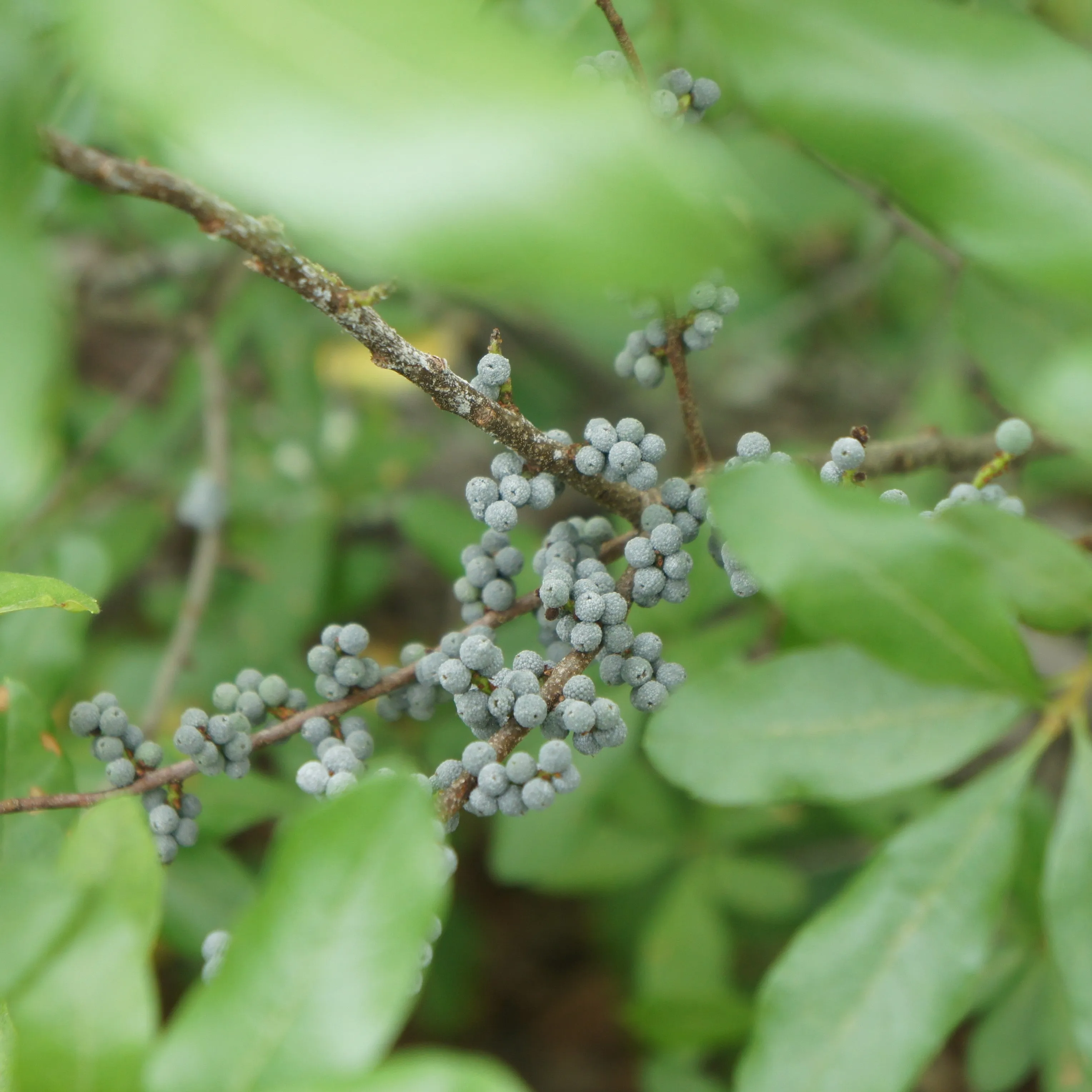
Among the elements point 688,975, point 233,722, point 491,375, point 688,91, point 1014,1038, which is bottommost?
point 688,975

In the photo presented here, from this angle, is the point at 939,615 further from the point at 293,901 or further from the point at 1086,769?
the point at 293,901

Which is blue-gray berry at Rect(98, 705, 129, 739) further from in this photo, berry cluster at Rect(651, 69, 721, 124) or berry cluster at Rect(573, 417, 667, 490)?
berry cluster at Rect(651, 69, 721, 124)

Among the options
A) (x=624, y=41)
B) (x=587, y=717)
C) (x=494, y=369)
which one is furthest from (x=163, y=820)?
(x=624, y=41)

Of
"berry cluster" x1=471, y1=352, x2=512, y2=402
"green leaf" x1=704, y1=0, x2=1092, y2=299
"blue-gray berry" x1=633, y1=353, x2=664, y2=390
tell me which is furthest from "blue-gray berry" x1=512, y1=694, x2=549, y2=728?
"green leaf" x1=704, y1=0, x2=1092, y2=299

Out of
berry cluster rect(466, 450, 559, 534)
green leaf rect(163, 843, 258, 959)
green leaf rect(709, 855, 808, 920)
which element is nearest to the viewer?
berry cluster rect(466, 450, 559, 534)

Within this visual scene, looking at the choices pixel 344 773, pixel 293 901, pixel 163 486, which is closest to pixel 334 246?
pixel 293 901

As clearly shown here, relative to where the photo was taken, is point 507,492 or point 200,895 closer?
point 507,492

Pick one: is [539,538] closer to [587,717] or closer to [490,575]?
[490,575]
